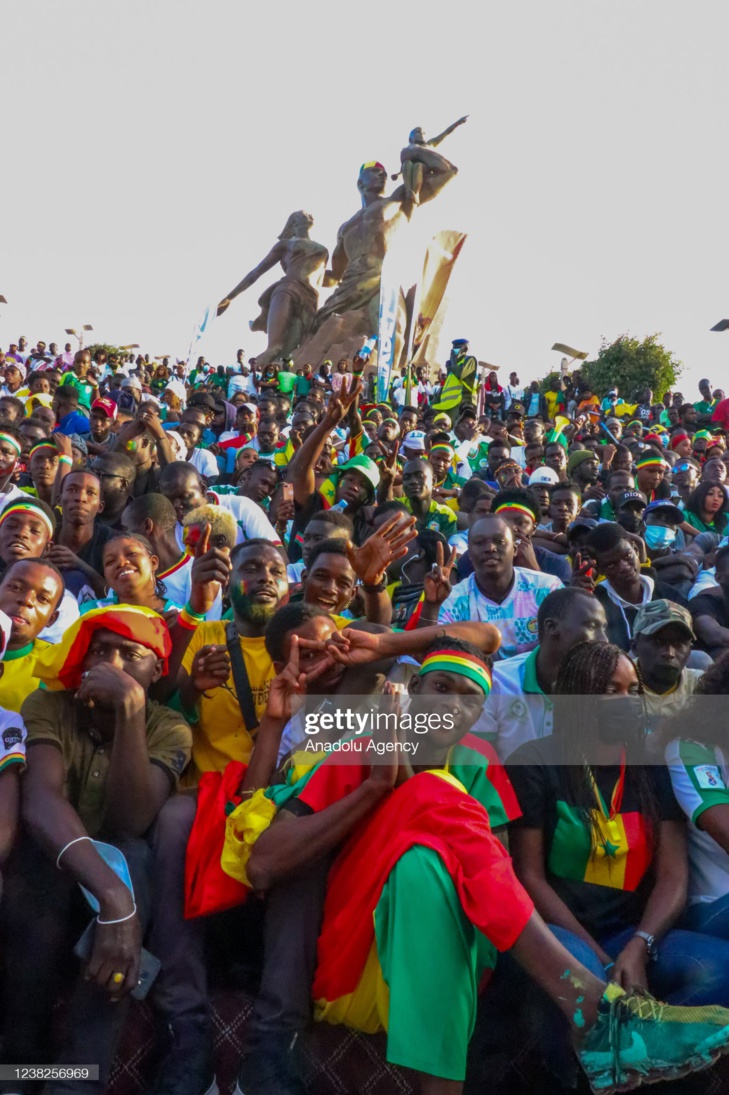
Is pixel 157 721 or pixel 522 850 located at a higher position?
pixel 157 721

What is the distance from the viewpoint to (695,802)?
3.13 meters

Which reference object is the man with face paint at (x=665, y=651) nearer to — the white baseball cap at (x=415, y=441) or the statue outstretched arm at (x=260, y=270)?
the white baseball cap at (x=415, y=441)

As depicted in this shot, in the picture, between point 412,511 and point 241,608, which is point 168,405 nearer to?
point 412,511

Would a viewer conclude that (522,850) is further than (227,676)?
No

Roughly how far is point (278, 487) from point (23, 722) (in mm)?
4184

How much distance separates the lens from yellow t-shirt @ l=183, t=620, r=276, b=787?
144 inches

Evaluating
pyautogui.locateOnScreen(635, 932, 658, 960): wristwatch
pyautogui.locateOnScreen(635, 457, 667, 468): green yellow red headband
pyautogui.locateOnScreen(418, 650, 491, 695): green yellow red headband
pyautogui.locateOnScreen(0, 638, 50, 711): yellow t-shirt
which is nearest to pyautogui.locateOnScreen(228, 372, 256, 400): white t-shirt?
pyautogui.locateOnScreen(635, 457, 667, 468): green yellow red headband

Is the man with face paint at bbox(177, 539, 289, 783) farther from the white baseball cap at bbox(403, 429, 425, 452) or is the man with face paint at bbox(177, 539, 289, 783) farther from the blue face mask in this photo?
the white baseball cap at bbox(403, 429, 425, 452)

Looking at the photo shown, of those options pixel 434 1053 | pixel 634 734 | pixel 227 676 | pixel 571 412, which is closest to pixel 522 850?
pixel 634 734

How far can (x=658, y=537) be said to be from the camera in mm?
7191

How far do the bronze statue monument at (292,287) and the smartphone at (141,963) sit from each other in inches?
834

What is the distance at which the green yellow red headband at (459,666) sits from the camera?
3.22 metres

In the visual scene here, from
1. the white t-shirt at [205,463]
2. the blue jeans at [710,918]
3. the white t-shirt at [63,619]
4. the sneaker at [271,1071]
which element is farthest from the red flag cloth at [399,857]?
the white t-shirt at [205,463]

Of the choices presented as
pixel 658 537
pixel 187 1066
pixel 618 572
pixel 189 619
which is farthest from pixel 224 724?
pixel 658 537
